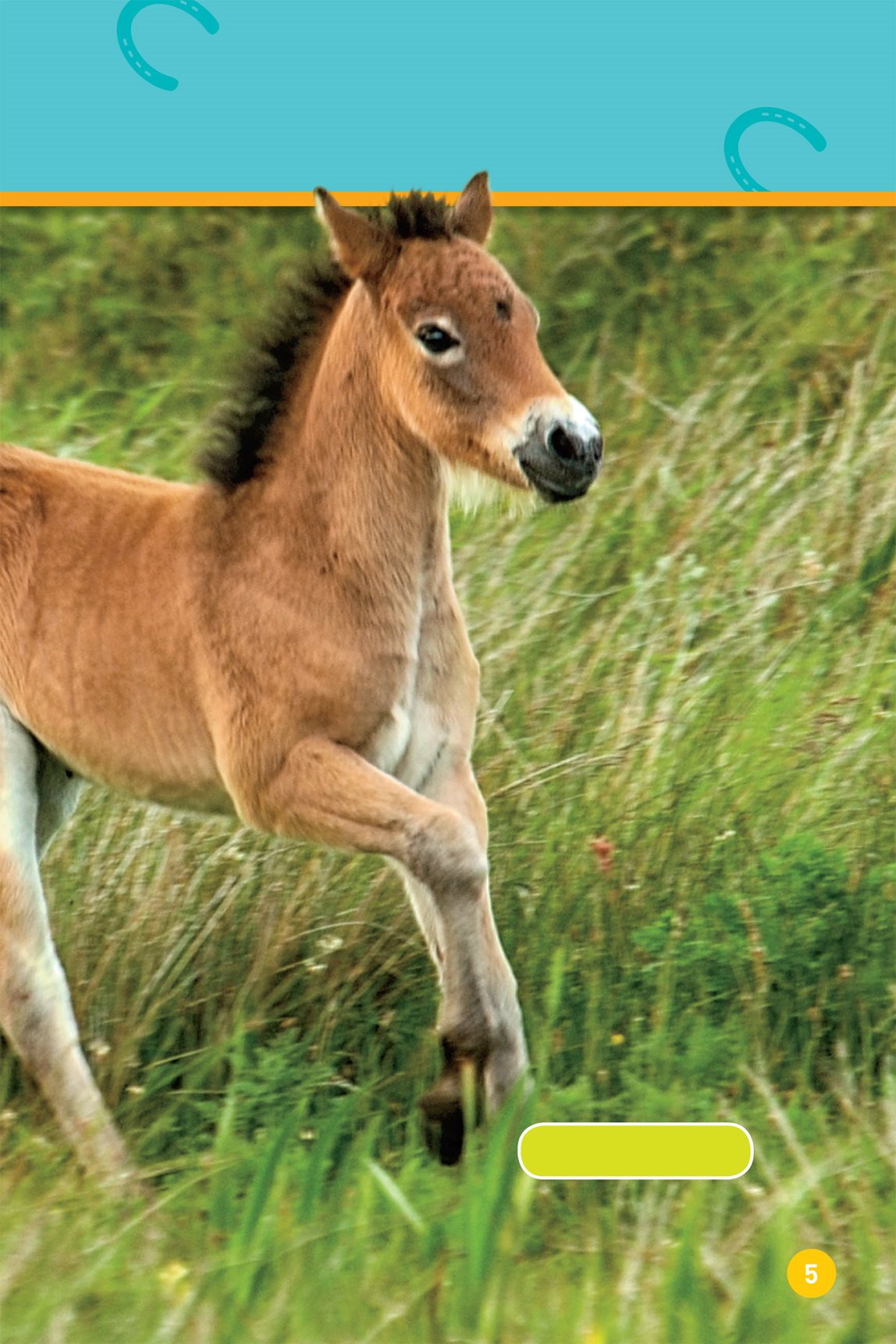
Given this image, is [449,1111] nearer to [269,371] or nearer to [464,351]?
[464,351]

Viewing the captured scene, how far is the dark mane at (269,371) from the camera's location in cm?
468

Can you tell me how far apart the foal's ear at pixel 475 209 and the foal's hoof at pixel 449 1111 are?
1.91 metres

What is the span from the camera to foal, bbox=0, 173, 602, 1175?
4.31m

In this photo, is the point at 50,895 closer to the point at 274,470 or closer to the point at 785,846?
the point at 274,470

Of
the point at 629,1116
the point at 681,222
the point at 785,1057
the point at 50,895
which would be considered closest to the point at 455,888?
the point at 629,1116

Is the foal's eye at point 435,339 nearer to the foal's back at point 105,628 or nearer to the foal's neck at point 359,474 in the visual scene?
the foal's neck at point 359,474

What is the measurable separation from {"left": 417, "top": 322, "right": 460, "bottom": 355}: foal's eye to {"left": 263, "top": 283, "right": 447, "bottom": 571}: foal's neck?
0.66ft

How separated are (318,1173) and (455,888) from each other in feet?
2.26

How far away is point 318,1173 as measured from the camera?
404 centimetres

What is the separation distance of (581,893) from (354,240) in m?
1.78

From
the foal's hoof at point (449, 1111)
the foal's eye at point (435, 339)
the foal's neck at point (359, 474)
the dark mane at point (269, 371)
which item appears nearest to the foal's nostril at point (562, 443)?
the foal's eye at point (435, 339)
